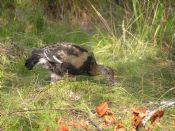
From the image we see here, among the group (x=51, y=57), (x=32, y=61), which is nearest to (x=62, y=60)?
(x=51, y=57)

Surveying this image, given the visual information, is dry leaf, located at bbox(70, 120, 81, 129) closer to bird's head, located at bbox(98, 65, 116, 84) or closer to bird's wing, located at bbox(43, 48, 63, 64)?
bird's wing, located at bbox(43, 48, 63, 64)

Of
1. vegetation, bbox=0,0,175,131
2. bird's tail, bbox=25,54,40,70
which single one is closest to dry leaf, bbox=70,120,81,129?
vegetation, bbox=0,0,175,131

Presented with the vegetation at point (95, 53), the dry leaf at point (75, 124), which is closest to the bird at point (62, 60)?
the vegetation at point (95, 53)

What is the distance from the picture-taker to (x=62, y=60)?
240 inches

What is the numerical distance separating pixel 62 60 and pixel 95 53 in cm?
141

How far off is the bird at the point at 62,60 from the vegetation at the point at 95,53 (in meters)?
0.13

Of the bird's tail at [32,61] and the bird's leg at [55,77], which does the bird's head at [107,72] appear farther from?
the bird's tail at [32,61]

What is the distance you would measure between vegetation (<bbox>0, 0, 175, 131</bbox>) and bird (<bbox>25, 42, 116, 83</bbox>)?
131mm

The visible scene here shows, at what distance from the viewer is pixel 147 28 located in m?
7.50

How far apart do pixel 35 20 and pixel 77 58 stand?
2.14 m

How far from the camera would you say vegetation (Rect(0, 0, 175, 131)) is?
534 cm

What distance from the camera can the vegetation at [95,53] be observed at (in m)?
5.34

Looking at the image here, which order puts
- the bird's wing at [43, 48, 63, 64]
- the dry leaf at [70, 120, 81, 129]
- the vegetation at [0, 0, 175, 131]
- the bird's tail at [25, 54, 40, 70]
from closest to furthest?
the dry leaf at [70, 120, 81, 129]
the vegetation at [0, 0, 175, 131]
the bird's wing at [43, 48, 63, 64]
the bird's tail at [25, 54, 40, 70]

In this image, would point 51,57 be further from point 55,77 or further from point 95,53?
point 95,53
